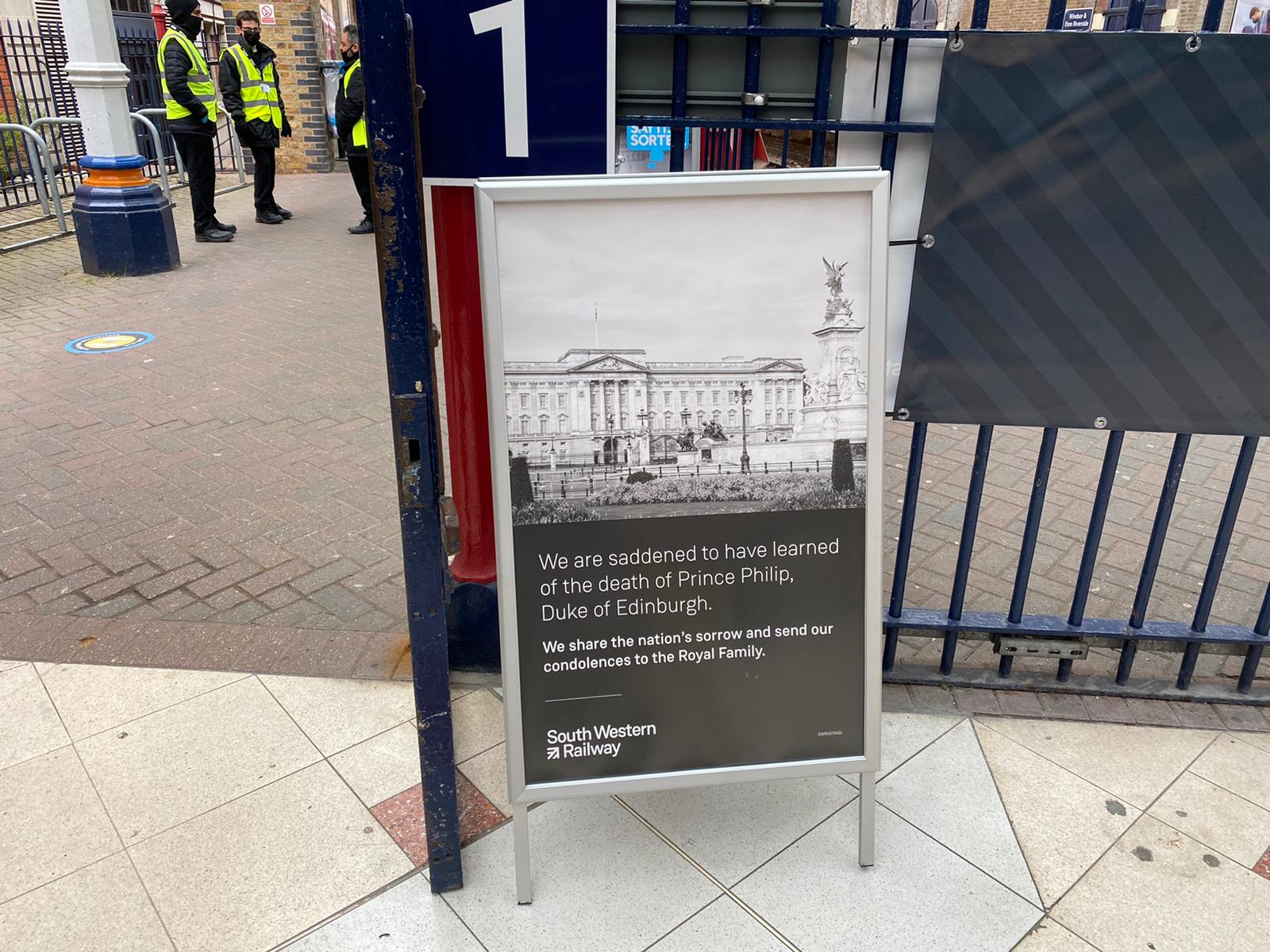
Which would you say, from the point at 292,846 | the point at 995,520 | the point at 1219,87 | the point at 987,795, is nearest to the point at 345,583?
the point at 292,846

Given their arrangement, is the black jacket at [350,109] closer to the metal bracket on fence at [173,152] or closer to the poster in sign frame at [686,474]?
the metal bracket on fence at [173,152]

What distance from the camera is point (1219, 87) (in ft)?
8.15

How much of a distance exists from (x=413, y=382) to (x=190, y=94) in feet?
29.4

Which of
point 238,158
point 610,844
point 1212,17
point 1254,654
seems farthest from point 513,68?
point 238,158

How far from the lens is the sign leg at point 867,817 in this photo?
96.0 inches

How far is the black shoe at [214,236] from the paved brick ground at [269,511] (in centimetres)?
304

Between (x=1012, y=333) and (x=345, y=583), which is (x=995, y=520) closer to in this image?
(x=1012, y=333)

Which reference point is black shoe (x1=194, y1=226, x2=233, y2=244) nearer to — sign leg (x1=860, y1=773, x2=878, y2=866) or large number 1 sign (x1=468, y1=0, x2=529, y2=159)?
large number 1 sign (x1=468, y1=0, x2=529, y2=159)

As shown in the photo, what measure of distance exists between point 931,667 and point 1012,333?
4.13 feet

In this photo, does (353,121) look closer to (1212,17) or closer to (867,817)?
(1212,17)

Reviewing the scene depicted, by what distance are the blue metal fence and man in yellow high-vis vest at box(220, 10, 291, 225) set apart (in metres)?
9.49

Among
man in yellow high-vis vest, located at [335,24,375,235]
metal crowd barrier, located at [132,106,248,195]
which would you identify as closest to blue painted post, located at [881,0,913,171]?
man in yellow high-vis vest, located at [335,24,375,235]

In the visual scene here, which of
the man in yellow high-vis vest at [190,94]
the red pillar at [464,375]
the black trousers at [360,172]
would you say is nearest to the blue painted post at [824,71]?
the red pillar at [464,375]

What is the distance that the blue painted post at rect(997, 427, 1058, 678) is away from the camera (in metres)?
2.94
